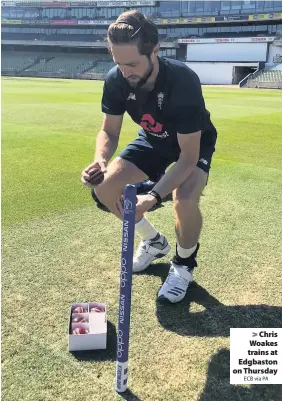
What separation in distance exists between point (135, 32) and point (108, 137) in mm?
1142

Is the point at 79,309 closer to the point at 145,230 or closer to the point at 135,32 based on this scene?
the point at 145,230

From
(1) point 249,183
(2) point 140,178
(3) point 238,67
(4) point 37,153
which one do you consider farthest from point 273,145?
(3) point 238,67

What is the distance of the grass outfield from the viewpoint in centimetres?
239

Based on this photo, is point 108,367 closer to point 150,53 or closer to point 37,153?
point 150,53

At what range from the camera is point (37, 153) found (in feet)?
25.2

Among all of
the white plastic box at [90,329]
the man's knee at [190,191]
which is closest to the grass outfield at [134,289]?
the white plastic box at [90,329]

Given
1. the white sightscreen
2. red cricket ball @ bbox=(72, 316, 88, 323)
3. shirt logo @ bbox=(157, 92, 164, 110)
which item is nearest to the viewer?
red cricket ball @ bbox=(72, 316, 88, 323)

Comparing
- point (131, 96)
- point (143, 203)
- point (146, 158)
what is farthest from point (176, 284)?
point (131, 96)

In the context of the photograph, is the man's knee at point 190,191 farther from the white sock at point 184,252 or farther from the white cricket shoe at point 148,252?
the white cricket shoe at point 148,252

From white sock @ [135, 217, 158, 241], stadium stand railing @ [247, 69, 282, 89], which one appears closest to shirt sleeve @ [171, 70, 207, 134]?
white sock @ [135, 217, 158, 241]

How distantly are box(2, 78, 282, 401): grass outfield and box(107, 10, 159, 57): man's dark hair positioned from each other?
177 centimetres

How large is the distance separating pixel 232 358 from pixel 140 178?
5.79 ft

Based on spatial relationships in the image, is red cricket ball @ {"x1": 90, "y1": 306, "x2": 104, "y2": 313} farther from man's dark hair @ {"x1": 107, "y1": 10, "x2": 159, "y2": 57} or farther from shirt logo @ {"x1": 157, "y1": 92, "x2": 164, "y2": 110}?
man's dark hair @ {"x1": 107, "y1": 10, "x2": 159, "y2": 57}

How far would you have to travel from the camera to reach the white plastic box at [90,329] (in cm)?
258
